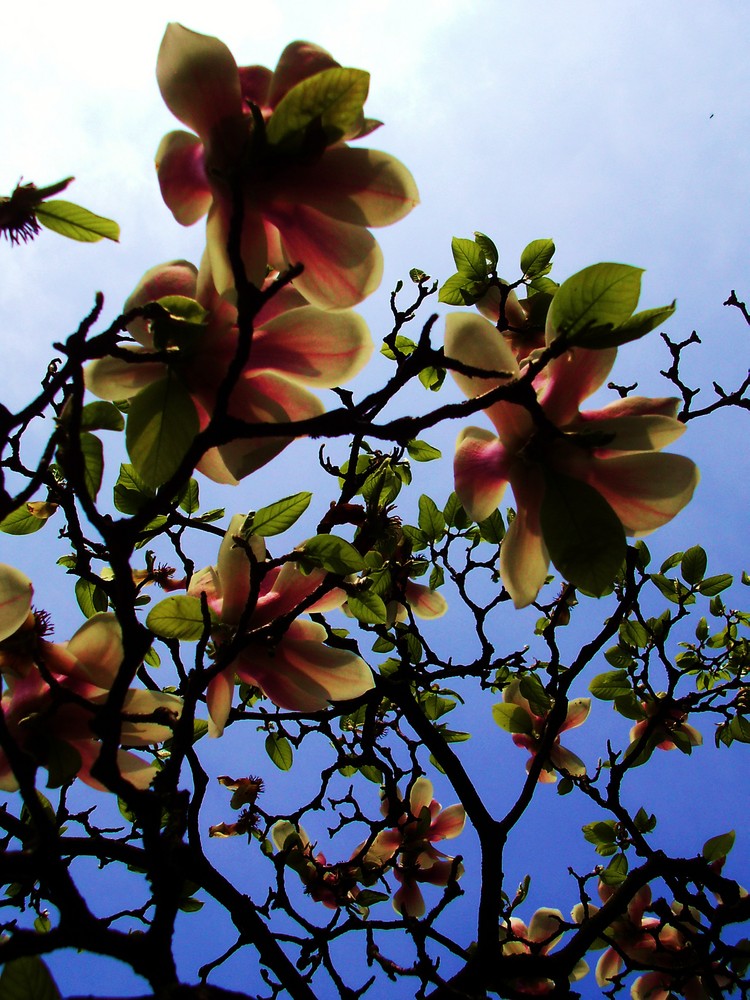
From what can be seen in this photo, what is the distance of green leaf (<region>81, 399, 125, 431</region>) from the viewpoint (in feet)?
3.35

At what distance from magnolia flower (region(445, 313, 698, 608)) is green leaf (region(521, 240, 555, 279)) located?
0.86 m

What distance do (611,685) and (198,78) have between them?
1.72 m

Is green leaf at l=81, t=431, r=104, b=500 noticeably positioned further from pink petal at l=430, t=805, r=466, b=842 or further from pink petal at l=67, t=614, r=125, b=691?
pink petal at l=430, t=805, r=466, b=842

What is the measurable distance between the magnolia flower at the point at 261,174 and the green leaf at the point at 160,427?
6.0 inches

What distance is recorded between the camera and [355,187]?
0.80 m

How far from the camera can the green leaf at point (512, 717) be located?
172 cm

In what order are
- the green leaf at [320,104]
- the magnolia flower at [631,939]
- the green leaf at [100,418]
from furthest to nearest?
the magnolia flower at [631,939] → the green leaf at [100,418] → the green leaf at [320,104]

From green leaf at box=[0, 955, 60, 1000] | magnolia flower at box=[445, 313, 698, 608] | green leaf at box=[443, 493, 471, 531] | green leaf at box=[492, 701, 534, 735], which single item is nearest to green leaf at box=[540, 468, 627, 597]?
magnolia flower at box=[445, 313, 698, 608]

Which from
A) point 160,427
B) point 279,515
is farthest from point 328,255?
point 279,515

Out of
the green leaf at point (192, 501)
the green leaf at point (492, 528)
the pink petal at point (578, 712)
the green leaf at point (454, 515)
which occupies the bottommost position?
the green leaf at point (192, 501)

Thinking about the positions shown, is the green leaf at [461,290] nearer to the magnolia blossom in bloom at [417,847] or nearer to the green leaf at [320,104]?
the green leaf at [320,104]

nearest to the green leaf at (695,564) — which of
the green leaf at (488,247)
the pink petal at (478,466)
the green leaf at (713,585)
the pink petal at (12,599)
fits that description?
the green leaf at (713,585)

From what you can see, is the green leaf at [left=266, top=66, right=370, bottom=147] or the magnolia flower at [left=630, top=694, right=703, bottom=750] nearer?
the green leaf at [left=266, top=66, right=370, bottom=147]

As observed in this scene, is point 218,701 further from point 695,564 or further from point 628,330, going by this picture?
point 695,564
